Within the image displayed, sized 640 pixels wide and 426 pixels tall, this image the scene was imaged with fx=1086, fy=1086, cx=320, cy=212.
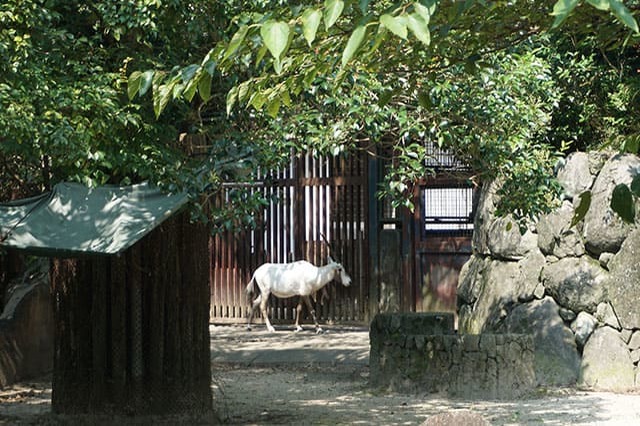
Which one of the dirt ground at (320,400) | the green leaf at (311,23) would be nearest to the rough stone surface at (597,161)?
the dirt ground at (320,400)

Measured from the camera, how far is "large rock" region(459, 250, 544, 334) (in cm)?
1202

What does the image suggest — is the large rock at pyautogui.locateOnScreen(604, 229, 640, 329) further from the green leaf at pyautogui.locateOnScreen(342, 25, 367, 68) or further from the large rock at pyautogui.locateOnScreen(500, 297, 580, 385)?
the green leaf at pyautogui.locateOnScreen(342, 25, 367, 68)

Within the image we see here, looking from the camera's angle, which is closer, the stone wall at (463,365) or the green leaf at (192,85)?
the green leaf at (192,85)

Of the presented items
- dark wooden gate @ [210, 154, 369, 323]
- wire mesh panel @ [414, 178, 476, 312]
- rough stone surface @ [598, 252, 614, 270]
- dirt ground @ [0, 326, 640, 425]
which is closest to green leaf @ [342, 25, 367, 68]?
dirt ground @ [0, 326, 640, 425]

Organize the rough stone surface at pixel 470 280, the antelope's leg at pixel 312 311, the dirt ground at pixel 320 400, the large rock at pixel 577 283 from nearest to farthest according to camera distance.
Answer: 1. the dirt ground at pixel 320 400
2. the large rock at pixel 577 283
3. the rough stone surface at pixel 470 280
4. the antelope's leg at pixel 312 311

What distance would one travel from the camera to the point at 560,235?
38.6 ft

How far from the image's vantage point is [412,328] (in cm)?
1165

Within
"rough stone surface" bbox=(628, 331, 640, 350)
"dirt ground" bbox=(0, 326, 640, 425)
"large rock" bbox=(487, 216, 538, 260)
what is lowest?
"dirt ground" bbox=(0, 326, 640, 425)

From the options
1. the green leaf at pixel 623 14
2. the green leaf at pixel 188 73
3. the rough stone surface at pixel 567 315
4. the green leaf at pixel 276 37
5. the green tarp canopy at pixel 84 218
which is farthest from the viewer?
the rough stone surface at pixel 567 315

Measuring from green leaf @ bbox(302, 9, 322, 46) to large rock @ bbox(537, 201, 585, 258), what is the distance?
357 inches

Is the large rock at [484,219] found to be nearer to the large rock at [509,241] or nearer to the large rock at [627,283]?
the large rock at [509,241]

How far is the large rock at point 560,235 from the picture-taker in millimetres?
11641

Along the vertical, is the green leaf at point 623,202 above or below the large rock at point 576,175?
below

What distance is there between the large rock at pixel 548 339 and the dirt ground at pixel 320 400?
1.32 feet
